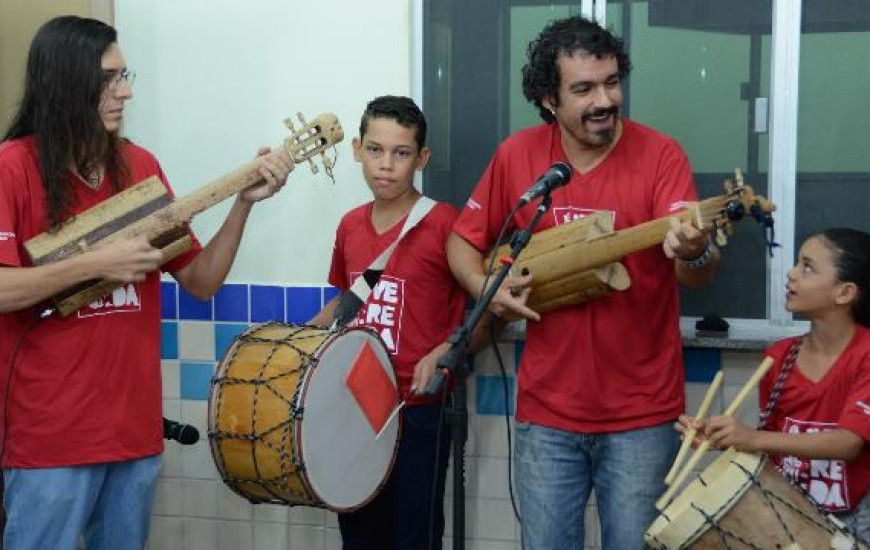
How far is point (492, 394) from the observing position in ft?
12.4

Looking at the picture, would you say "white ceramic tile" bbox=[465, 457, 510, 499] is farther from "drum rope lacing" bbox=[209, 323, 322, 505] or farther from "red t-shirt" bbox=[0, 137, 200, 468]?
"red t-shirt" bbox=[0, 137, 200, 468]

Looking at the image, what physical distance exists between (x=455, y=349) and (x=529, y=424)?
46 centimetres

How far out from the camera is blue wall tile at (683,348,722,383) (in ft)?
11.7

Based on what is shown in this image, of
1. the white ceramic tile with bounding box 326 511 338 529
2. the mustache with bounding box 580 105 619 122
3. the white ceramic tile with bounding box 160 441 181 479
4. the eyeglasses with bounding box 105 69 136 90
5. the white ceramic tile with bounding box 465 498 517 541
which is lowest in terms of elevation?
the white ceramic tile with bounding box 326 511 338 529

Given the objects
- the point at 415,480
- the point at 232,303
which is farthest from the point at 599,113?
the point at 232,303

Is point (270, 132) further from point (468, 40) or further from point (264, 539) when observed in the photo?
point (264, 539)

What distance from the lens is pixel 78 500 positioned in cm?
287

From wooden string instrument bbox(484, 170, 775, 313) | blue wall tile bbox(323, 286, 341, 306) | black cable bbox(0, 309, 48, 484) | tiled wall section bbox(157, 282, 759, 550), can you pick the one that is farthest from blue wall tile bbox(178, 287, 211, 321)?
wooden string instrument bbox(484, 170, 775, 313)

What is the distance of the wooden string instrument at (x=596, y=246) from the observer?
2.70 meters

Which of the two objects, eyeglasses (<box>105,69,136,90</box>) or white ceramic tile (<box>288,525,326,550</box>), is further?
white ceramic tile (<box>288,525,326,550</box>)

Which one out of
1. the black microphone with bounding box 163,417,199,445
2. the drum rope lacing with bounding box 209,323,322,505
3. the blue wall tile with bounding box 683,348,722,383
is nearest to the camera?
the drum rope lacing with bounding box 209,323,322,505

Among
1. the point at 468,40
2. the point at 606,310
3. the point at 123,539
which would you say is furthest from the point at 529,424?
the point at 468,40

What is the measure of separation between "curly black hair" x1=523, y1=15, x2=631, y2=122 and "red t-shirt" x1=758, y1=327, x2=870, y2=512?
89 centimetres

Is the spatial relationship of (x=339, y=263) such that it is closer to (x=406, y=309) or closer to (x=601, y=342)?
(x=406, y=309)
